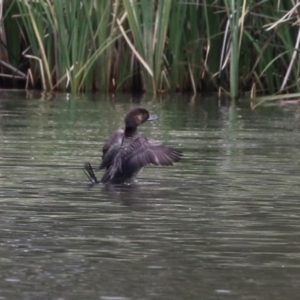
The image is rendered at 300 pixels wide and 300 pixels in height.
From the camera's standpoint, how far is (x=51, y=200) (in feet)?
20.4

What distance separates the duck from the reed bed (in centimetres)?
532

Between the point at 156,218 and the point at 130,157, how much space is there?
162cm

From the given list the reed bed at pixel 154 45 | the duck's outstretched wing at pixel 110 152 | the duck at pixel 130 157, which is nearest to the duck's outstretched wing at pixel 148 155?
the duck at pixel 130 157

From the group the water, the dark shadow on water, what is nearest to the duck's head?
the water

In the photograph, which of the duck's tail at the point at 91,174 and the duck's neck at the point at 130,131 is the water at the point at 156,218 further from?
the duck's neck at the point at 130,131

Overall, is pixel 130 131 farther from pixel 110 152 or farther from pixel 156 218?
pixel 156 218

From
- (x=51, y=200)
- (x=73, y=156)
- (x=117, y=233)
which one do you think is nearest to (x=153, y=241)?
(x=117, y=233)

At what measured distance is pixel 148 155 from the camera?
7.27 m

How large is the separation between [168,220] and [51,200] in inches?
35.2

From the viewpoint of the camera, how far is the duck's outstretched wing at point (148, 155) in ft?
23.6

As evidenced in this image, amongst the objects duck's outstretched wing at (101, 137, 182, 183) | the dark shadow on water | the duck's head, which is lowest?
the dark shadow on water

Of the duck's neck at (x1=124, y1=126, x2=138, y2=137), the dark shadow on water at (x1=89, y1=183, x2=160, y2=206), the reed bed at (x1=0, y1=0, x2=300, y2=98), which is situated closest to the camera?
the dark shadow on water at (x1=89, y1=183, x2=160, y2=206)

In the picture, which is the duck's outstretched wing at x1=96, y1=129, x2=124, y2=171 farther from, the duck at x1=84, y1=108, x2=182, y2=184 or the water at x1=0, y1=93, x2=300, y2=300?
the water at x1=0, y1=93, x2=300, y2=300

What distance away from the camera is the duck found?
23.6 feet
